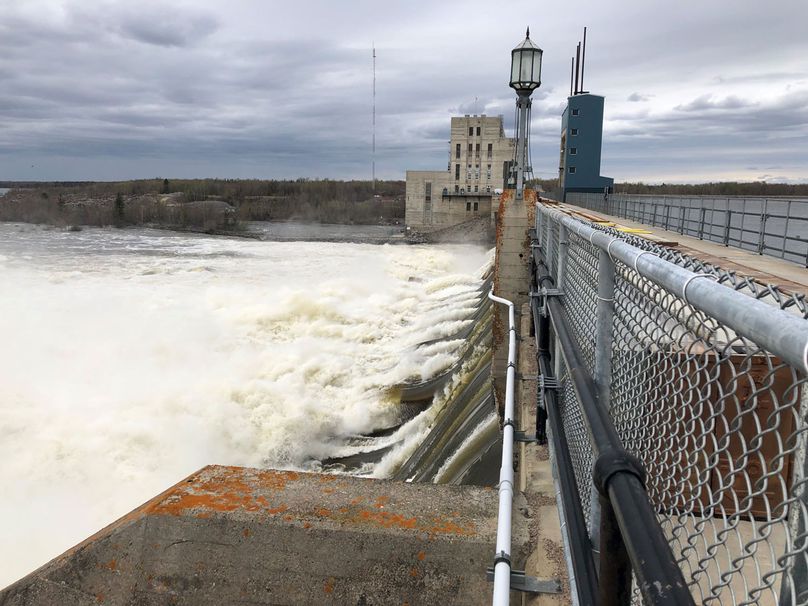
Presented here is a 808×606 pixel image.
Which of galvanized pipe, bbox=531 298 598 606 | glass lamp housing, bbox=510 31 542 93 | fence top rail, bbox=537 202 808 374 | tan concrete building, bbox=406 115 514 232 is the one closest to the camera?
fence top rail, bbox=537 202 808 374

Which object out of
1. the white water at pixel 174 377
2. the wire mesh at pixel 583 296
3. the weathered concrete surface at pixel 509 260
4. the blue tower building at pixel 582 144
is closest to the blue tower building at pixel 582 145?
the blue tower building at pixel 582 144

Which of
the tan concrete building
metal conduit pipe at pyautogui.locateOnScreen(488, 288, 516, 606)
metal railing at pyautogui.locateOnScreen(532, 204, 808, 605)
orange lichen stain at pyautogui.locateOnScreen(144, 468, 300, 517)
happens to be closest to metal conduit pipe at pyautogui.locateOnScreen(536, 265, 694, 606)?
metal railing at pyautogui.locateOnScreen(532, 204, 808, 605)

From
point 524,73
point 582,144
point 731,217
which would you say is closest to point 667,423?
point 524,73

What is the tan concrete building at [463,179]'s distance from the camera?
74.8m

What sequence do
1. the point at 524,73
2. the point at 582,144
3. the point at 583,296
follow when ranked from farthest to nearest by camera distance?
the point at 582,144 → the point at 524,73 → the point at 583,296

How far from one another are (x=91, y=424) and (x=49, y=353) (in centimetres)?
711

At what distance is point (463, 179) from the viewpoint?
249ft

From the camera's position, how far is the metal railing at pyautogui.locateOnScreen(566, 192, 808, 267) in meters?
12.7

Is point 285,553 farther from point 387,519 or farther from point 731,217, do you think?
point 731,217

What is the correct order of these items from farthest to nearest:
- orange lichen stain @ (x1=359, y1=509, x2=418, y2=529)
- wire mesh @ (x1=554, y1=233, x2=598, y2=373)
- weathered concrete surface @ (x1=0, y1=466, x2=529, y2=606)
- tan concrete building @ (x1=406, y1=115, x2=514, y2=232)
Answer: tan concrete building @ (x1=406, y1=115, x2=514, y2=232) < orange lichen stain @ (x1=359, y1=509, x2=418, y2=529) < weathered concrete surface @ (x1=0, y1=466, x2=529, y2=606) < wire mesh @ (x1=554, y1=233, x2=598, y2=373)

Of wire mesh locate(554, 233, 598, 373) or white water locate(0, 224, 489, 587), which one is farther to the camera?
white water locate(0, 224, 489, 587)

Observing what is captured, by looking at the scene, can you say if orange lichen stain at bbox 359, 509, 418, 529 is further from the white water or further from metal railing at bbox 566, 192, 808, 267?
metal railing at bbox 566, 192, 808, 267

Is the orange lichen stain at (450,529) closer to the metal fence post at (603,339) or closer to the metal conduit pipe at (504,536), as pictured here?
the metal conduit pipe at (504,536)

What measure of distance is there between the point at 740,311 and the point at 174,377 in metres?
17.3
